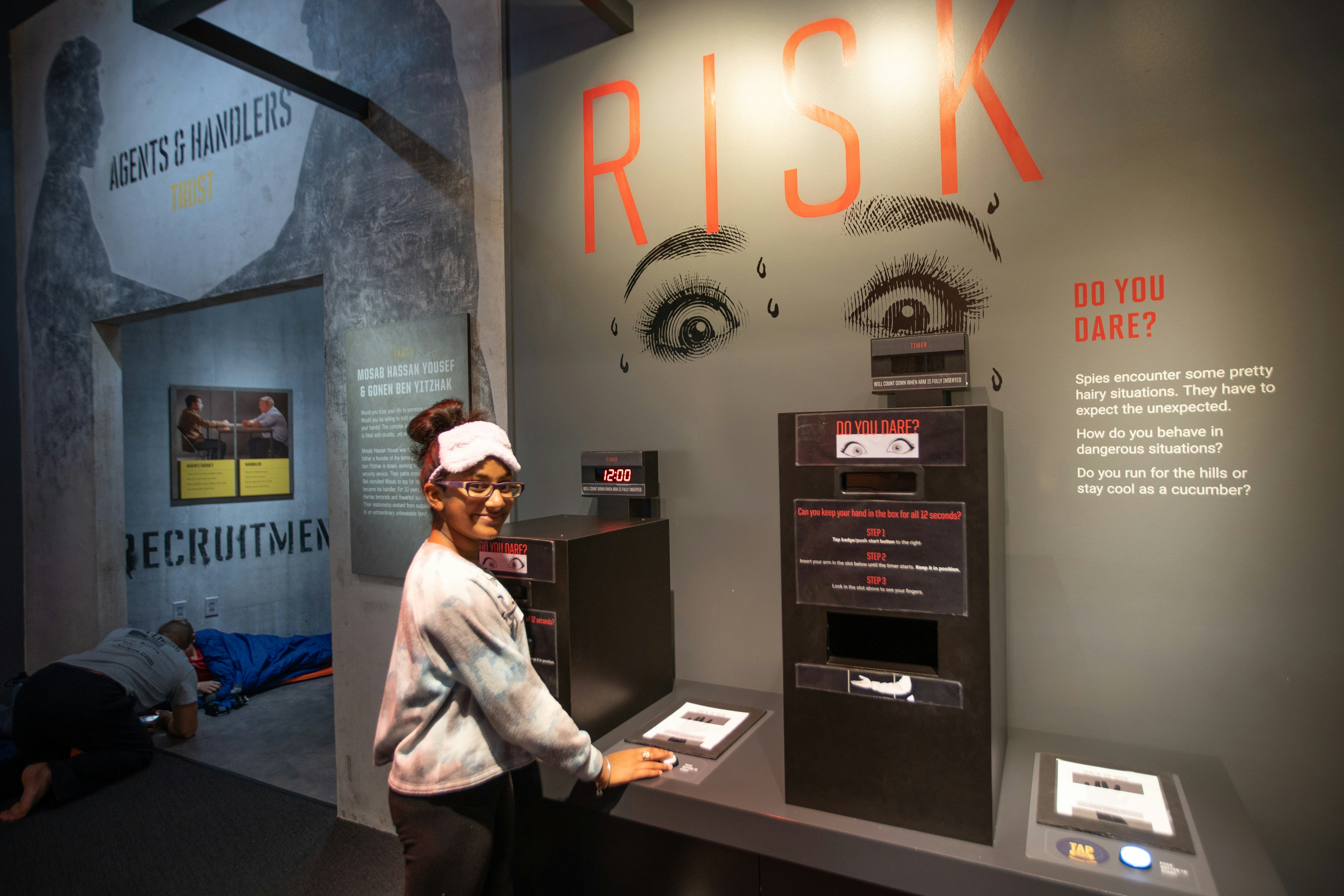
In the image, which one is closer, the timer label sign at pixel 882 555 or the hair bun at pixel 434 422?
the timer label sign at pixel 882 555

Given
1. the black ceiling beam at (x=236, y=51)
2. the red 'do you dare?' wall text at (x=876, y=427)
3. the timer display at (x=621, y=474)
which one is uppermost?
the black ceiling beam at (x=236, y=51)

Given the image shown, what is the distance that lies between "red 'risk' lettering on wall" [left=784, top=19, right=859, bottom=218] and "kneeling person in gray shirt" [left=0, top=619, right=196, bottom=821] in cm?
383

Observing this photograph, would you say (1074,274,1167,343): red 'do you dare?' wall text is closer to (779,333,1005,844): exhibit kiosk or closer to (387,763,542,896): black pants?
(779,333,1005,844): exhibit kiosk

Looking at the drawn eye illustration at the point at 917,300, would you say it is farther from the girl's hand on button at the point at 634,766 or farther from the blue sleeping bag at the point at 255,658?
the blue sleeping bag at the point at 255,658

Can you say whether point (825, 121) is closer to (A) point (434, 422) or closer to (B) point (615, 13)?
(B) point (615, 13)

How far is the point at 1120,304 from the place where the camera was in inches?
58.8

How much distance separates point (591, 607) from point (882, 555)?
69 centimetres

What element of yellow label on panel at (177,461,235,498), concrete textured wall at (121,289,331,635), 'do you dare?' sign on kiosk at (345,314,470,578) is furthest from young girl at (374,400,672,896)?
yellow label on panel at (177,461,235,498)

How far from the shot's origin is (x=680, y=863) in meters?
1.35

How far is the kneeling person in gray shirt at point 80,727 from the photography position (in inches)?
126

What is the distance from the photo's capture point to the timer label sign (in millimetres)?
1148

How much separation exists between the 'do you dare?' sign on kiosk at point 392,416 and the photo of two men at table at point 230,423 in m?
3.17

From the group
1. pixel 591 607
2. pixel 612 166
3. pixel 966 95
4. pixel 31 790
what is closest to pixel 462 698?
pixel 591 607

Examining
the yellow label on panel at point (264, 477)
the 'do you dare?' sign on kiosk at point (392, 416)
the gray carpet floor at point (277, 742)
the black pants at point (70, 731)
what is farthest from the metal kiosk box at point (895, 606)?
the yellow label on panel at point (264, 477)
